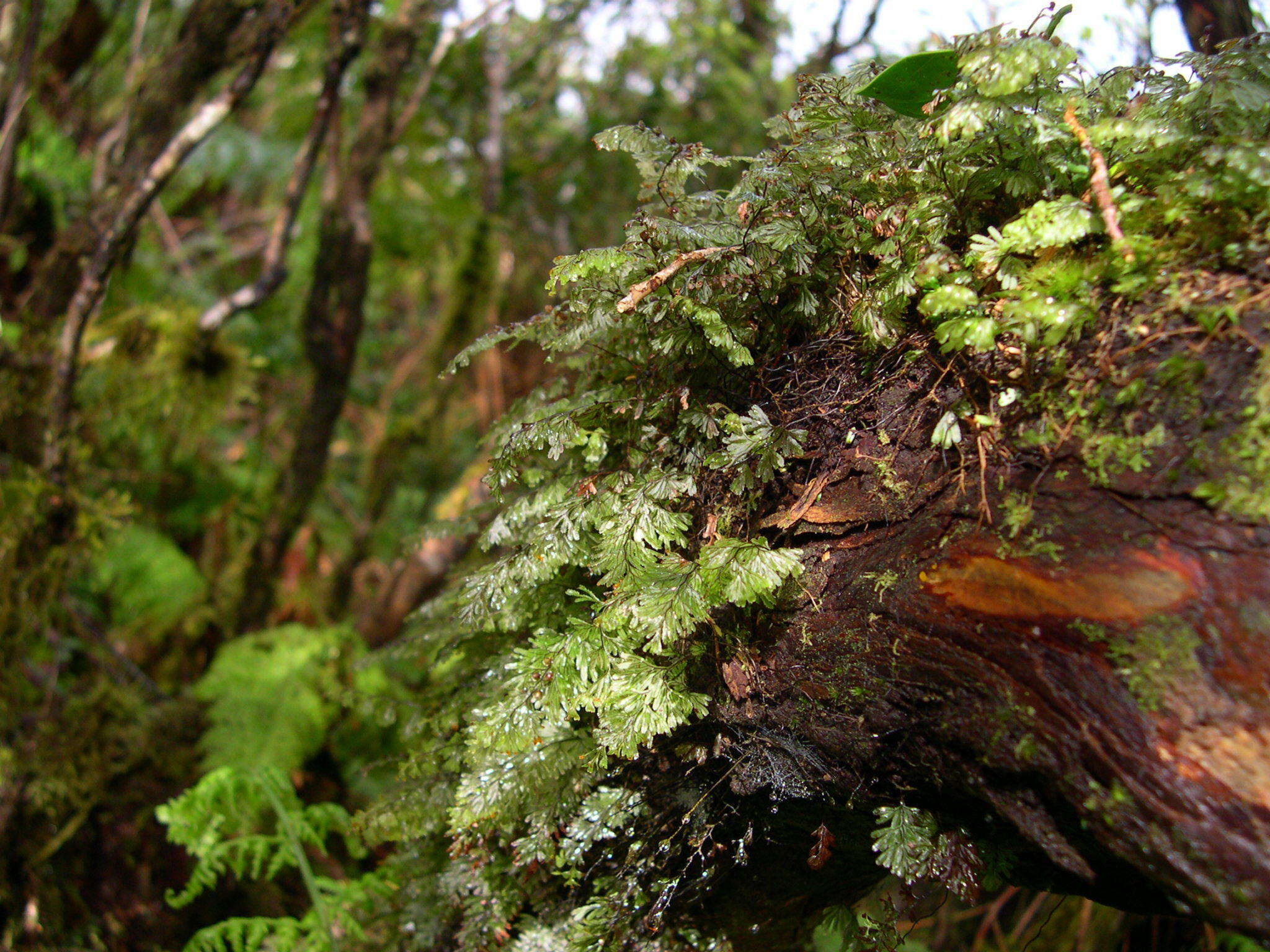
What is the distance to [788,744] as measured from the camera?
1.08 metres

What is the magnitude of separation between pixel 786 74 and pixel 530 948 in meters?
6.27

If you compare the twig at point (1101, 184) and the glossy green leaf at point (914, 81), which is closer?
the twig at point (1101, 184)

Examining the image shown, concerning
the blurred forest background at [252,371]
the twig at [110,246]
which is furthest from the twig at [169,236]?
the twig at [110,246]

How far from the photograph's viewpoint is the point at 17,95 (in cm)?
272

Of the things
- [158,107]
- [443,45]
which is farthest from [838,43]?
[158,107]

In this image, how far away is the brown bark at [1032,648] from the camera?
2.41 ft

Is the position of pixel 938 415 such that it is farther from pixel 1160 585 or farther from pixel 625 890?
pixel 625 890

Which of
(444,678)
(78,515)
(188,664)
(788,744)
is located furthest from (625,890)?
(188,664)

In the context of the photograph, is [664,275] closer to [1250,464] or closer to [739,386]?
[739,386]

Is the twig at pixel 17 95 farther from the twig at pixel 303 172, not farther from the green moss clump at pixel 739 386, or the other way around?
the green moss clump at pixel 739 386

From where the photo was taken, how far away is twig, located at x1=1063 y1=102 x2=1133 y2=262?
34.2 inches

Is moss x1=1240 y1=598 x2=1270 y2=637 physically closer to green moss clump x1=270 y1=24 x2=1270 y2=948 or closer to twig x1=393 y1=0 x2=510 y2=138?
green moss clump x1=270 y1=24 x2=1270 y2=948

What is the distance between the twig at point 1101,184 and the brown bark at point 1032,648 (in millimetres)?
Answer: 115

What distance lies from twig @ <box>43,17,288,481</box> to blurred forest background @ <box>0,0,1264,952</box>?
15 mm
